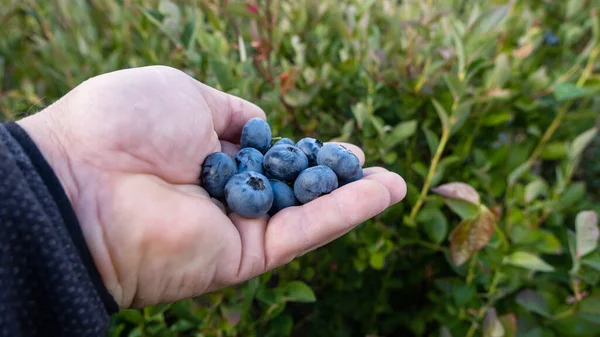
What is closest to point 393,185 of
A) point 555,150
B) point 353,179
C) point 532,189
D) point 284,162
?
point 353,179

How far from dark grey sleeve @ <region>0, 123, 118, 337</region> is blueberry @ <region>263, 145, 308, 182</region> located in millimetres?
448

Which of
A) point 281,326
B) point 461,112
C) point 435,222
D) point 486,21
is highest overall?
point 486,21

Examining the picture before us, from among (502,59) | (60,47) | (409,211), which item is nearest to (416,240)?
(409,211)

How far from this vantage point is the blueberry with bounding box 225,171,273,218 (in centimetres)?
93

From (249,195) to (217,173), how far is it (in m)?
0.12

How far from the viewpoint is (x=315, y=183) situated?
0.97 meters

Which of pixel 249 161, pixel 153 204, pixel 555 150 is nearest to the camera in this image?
pixel 153 204

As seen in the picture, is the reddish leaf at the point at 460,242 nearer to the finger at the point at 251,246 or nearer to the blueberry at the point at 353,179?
the blueberry at the point at 353,179

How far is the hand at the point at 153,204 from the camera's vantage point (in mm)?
841

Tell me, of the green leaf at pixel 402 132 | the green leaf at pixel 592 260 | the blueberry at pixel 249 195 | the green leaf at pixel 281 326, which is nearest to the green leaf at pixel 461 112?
the green leaf at pixel 402 132

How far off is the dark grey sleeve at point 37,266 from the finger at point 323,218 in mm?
347

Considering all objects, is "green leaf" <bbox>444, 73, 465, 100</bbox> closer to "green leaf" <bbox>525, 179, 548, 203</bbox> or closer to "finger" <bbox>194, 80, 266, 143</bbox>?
"green leaf" <bbox>525, 179, 548, 203</bbox>

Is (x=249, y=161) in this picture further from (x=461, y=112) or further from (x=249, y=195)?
(x=461, y=112)

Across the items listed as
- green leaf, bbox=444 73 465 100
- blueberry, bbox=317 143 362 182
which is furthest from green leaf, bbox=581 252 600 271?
blueberry, bbox=317 143 362 182
